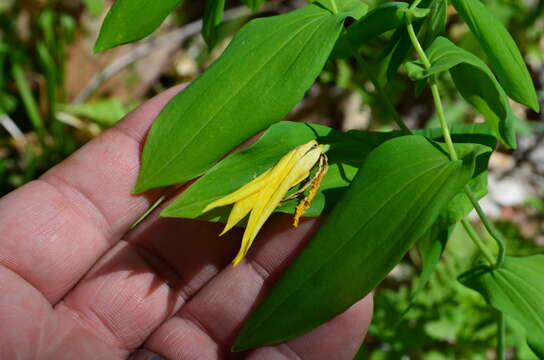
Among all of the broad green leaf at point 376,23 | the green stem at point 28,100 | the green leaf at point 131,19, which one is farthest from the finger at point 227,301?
the green stem at point 28,100

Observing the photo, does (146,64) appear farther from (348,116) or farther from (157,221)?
(157,221)

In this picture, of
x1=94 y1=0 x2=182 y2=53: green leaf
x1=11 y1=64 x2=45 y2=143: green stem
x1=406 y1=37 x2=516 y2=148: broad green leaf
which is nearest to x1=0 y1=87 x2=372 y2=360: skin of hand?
x1=94 y1=0 x2=182 y2=53: green leaf

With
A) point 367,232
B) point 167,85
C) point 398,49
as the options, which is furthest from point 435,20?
point 167,85

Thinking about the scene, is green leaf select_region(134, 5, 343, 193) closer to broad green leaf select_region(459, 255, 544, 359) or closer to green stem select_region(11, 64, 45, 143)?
broad green leaf select_region(459, 255, 544, 359)

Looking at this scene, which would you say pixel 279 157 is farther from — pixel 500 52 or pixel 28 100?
pixel 28 100

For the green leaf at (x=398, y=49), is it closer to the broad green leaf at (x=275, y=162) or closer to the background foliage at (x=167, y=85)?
the broad green leaf at (x=275, y=162)

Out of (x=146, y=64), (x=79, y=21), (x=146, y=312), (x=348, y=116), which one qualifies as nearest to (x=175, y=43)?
(x=146, y=64)
